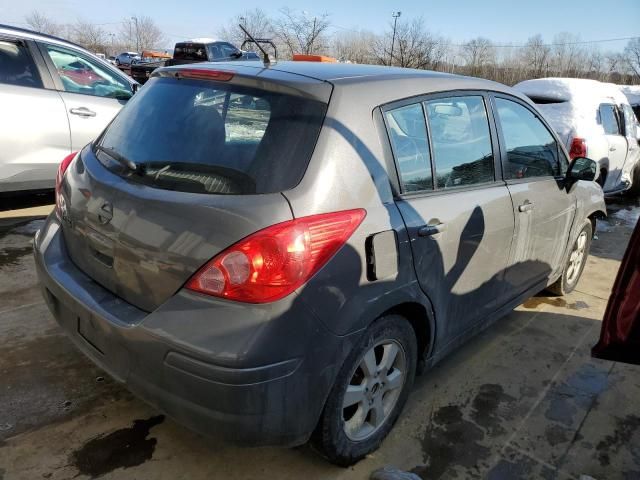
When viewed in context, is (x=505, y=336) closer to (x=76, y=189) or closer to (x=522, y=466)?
(x=522, y=466)

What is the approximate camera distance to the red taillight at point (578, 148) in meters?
6.72

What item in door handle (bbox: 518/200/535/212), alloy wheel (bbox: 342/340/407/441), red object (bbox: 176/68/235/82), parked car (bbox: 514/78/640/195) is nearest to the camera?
alloy wheel (bbox: 342/340/407/441)

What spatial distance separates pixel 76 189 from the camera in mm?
2383

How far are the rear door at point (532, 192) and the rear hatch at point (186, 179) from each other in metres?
1.49

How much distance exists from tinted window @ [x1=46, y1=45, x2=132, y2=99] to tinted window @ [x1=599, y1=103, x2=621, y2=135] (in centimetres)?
649

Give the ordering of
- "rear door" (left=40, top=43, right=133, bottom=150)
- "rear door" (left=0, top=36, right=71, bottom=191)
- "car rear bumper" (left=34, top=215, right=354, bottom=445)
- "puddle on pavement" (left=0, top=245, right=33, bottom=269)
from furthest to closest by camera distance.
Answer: "rear door" (left=40, top=43, right=133, bottom=150) < "rear door" (left=0, top=36, right=71, bottom=191) < "puddle on pavement" (left=0, top=245, right=33, bottom=269) < "car rear bumper" (left=34, top=215, right=354, bottom=445)

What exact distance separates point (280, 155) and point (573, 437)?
6.85 feet

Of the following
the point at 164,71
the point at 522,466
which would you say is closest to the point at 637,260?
the point at 522,466

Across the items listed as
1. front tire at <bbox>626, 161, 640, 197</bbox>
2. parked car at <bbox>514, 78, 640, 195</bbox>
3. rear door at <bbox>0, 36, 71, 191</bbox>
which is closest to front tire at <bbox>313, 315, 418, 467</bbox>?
rear door at <bbox>0, 36, 71, 191</bbox>

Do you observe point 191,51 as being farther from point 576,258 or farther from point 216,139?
point 216,139

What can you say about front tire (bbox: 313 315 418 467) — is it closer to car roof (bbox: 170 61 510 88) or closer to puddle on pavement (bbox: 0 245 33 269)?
car roof (bbox: 170 61 510 88)

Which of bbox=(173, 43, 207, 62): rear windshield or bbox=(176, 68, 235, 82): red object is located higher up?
bbox=(173, 43, 207, 62): rear windshield

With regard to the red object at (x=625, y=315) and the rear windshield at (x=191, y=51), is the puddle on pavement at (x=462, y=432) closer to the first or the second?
the red object at (x=625, y=315)

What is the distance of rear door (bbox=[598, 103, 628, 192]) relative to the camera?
748 centimetres
